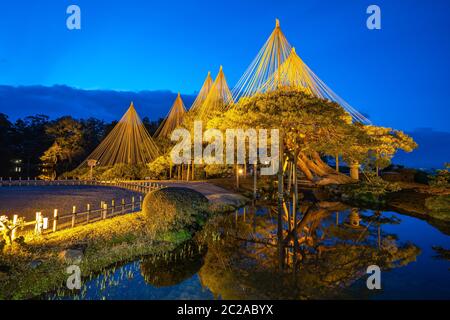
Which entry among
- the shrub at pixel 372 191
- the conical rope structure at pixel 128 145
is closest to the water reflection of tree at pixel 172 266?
the shrub at pixel 372 191

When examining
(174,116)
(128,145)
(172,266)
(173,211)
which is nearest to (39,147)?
(128,145)

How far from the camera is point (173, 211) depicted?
37.3 ft

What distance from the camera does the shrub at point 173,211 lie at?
1065cm

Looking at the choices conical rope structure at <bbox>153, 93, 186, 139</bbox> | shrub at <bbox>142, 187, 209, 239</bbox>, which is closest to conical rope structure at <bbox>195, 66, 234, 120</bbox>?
conical rope structure at <bbox>153, 93, 186, 139</bbox>

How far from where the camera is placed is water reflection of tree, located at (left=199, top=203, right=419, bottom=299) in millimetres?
6797

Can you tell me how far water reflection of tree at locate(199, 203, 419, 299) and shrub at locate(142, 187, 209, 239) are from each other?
0.91 meters

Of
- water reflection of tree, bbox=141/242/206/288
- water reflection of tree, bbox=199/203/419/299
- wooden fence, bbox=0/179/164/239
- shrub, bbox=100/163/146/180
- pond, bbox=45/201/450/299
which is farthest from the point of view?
shrub, bbox=100/163/146/180

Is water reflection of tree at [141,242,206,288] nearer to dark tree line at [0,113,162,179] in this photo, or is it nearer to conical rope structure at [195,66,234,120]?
conical rope structure at [195,66,234,120]

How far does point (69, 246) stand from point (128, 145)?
89.8 ft

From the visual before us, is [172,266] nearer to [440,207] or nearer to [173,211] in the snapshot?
[173,211]

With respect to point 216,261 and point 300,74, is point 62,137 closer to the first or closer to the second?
point 300,74
